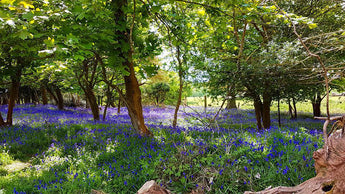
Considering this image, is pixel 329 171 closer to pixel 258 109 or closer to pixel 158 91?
pixel 258 109

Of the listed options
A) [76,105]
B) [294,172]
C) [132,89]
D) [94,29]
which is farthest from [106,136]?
[76,105]

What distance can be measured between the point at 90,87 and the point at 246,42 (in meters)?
7.27

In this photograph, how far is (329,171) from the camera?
2480 mm

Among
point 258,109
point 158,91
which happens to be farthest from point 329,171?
point 158,91

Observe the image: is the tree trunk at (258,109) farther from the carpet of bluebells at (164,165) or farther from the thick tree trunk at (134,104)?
the thick tree trunk at (134,104)

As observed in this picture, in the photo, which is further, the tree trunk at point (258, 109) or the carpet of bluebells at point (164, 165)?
the tree trunk at point (258, 109)

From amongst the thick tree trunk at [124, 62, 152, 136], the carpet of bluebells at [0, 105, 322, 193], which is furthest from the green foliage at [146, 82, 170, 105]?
the carpet of bluebells at [0, 105, 322, 193]

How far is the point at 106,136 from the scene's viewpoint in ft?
22.3

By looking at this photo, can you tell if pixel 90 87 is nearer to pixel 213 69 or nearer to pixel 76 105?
pixel 213 69

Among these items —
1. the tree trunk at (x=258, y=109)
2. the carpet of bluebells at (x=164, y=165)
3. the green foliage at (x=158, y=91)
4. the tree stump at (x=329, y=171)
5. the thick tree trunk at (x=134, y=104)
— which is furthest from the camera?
the green foliage at (x=158, y=91)

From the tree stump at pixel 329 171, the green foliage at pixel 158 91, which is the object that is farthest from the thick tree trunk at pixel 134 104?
the green foliage at pixel 158 91

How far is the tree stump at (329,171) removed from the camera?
232 centimetres

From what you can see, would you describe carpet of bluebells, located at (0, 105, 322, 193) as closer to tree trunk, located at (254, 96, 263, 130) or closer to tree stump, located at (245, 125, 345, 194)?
tree stump, located at (245, 125, 345, 194)

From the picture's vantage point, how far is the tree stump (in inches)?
91.3
